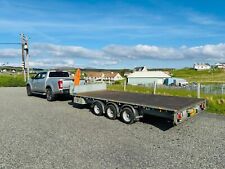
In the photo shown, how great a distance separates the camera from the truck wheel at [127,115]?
8.18 m

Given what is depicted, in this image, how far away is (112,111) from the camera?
9.10 metres

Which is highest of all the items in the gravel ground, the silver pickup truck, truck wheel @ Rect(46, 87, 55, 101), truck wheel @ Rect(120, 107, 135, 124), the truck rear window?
the truck rear window

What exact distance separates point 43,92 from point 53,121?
685 cm

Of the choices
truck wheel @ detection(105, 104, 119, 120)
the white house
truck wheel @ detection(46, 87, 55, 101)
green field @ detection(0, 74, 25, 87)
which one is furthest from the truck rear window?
the white house

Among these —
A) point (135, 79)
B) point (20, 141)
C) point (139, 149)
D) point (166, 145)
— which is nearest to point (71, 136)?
point (20, 141)

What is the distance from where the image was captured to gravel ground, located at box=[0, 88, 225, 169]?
500cm

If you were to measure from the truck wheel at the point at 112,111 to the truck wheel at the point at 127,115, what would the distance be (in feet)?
1.09

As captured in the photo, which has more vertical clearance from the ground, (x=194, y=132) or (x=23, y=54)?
→ (x=23, y=54)

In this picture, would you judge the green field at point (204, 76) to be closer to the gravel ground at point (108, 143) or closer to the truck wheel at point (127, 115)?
the truck wheel at point (127, 115)

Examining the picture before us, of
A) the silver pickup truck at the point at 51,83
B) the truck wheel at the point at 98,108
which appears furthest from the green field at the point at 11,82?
the truck wheel at the point at 98,108

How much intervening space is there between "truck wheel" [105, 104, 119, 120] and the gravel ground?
26 centimetres

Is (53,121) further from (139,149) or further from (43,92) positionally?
(43,92)

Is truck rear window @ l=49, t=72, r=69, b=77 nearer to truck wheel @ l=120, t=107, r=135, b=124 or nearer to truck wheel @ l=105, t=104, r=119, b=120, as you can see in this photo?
truck wheel @ l=105, t=104, r=119, b=120

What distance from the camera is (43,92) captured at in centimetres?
1529
